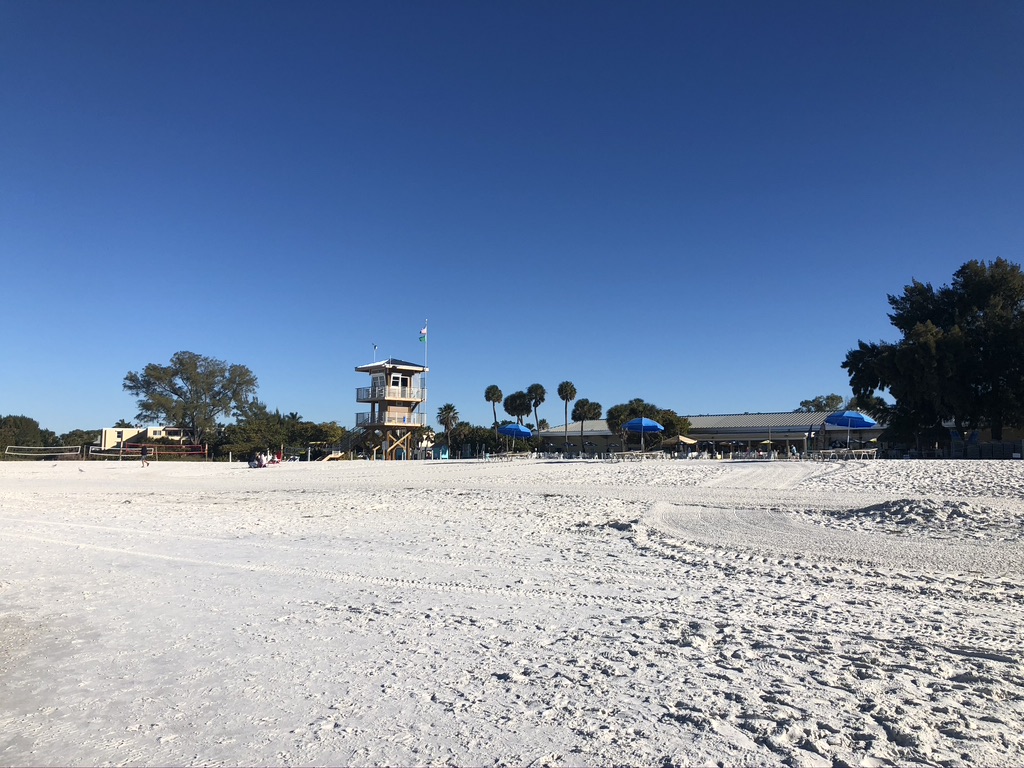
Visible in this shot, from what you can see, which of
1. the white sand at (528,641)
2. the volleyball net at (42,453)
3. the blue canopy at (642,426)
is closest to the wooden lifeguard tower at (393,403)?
the blue canopy at (642,426)

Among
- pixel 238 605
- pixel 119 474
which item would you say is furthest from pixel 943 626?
pixel 119 474

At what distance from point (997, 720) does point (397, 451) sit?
4369cm

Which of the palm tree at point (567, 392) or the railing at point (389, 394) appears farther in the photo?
the palm tree at point (567, 392)

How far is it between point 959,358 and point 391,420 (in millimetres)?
31089

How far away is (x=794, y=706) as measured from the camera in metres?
3.91

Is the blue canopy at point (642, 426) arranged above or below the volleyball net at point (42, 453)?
above

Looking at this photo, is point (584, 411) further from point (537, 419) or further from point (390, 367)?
point (390, 367)

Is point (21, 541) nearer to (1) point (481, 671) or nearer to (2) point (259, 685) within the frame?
(2) point (259, 685)

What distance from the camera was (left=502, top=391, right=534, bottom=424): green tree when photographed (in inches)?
2783

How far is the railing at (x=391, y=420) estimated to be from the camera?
44.1m

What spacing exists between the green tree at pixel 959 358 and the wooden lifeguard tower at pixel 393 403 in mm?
25953

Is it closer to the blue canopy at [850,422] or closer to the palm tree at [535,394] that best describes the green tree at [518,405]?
the palm tree at [535,394]

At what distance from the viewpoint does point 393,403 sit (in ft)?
146

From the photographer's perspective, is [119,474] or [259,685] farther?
[119,474]
